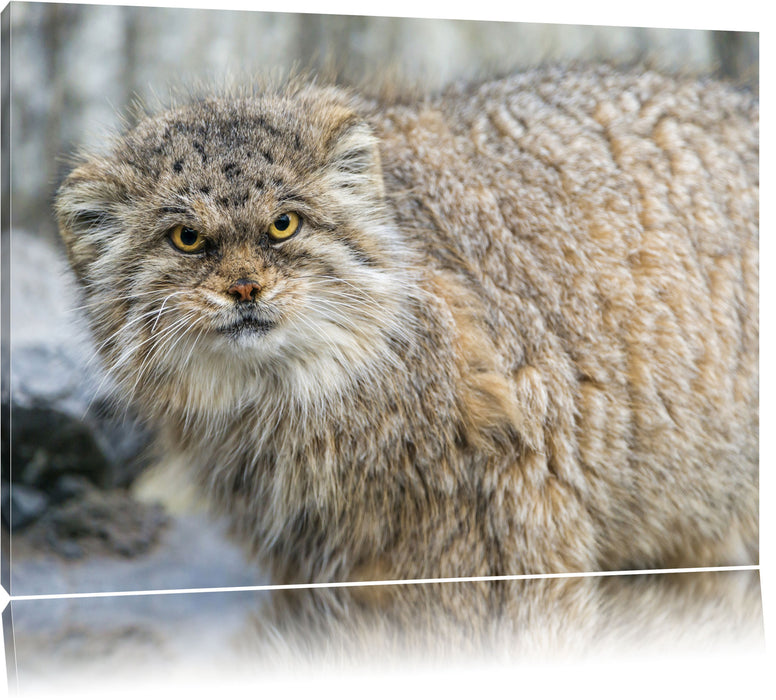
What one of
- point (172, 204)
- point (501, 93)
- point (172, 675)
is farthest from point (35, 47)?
point (172, 675)

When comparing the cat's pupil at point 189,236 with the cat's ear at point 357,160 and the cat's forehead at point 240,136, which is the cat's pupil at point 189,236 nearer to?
the cat's forehead at point 240,136

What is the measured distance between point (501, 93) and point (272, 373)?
128cm

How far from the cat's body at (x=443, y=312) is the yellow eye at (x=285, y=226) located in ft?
0.05

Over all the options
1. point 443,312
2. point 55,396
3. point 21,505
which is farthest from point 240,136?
point 21,505

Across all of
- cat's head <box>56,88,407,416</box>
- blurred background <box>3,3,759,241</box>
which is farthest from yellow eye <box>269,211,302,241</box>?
blurred background <box>3,3,759,241</box>

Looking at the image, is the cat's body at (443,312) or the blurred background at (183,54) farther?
the blurred background at (183,54)

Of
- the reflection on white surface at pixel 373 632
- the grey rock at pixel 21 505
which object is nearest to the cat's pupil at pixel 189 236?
the grey rock at pixel 21 505

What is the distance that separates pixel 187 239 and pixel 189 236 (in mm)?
11

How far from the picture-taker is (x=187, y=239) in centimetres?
327

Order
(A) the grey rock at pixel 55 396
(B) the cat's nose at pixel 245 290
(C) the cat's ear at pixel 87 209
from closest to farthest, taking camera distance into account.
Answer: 1. (B) the cat's nose at pixel 245 290
2. (C) the cat's ear at pixel 87 209
3. (A) the grey rock at pixel 55 396

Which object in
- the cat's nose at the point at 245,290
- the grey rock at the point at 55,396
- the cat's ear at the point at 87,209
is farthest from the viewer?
the grey rock at the point at 55,396

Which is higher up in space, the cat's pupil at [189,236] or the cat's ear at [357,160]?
the cat's ear at [357,160]

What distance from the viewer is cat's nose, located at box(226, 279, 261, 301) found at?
3.17 m

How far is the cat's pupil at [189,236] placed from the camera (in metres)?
3.27
